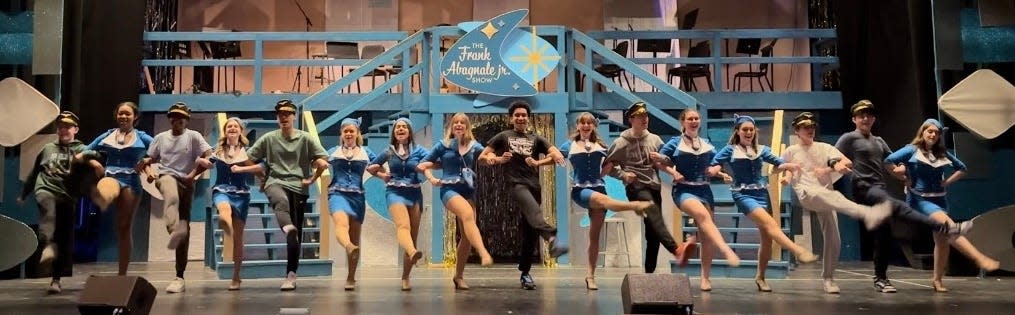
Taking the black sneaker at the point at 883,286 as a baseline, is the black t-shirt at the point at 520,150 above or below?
above

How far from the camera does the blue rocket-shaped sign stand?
10.8 m

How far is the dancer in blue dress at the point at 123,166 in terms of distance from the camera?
23.7 ft

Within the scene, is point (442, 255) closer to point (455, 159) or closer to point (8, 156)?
point (455, 159)

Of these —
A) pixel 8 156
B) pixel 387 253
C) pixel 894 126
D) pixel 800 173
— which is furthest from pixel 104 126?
pixel 894 126

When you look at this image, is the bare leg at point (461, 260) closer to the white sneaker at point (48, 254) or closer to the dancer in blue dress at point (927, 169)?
the white sneaker at point (48, 254)

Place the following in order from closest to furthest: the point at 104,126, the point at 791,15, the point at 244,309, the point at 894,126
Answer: the point at 244,309 → the point at 894,126 → the point at 104,126 → the point at 791,15

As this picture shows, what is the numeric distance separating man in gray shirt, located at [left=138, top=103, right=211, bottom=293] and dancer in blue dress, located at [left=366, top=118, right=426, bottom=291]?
4.60ft

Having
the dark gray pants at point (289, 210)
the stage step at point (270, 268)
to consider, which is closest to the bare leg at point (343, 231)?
the dark gray pants at point (289, 210)

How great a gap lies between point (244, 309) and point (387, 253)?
5328mm

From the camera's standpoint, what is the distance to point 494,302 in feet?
20.4

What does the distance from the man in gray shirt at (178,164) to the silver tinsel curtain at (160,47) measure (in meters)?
5.35

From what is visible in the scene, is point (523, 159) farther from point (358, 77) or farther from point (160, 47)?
point (160, 47)

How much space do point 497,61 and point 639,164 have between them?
429 centimetres

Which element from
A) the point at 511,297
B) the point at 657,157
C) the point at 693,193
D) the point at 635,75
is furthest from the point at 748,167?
the point at 635,75
